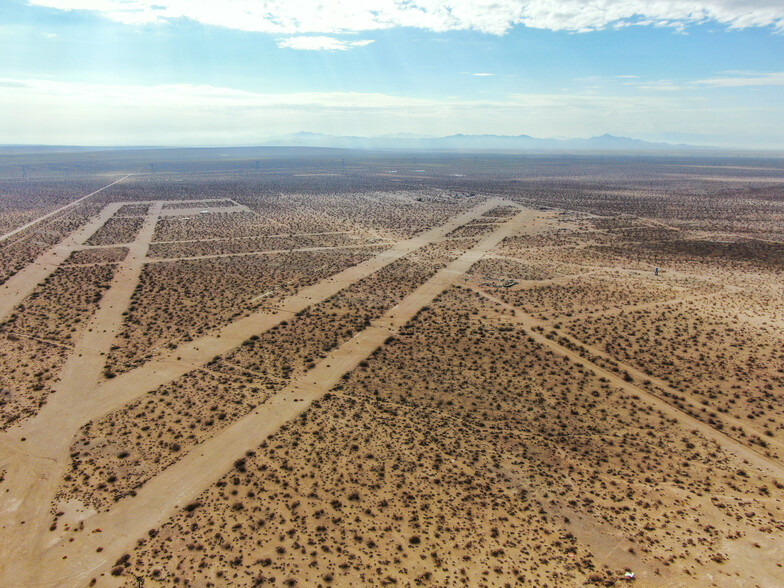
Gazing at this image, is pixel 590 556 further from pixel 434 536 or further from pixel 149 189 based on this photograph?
pixel 149 189

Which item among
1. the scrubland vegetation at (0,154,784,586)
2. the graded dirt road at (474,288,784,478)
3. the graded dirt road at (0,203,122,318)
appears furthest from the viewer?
the graded dirt road at (0,203,122,318)

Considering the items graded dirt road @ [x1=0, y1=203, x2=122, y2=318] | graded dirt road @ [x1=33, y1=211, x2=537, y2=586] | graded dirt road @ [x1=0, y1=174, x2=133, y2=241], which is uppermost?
graded dirt road @ [x1=0, y1=174, x2=133, y2=241]

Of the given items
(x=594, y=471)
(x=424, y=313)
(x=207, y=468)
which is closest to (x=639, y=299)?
(x=424, y=313)

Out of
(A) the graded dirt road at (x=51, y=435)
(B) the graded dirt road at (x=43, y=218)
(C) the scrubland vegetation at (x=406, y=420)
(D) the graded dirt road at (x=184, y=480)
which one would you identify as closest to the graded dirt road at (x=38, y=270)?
(C) the scrubland vegetation at (x=406, y=420)

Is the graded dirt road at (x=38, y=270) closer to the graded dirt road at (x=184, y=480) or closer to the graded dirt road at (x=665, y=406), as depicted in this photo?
the graded dirt road at (x=184, y=480)

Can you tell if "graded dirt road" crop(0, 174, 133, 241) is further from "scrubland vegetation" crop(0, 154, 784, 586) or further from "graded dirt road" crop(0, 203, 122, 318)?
"scrubland vegetation" crop(0, 154, 784, 586)

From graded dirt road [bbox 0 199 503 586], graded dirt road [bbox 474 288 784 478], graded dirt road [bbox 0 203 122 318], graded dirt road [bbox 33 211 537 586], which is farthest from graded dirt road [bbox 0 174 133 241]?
graded dirt road [bbox 474 288 784 478]

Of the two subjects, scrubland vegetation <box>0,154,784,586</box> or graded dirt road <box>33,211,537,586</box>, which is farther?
scrubland vegetation <box>0,154,784,586</box>

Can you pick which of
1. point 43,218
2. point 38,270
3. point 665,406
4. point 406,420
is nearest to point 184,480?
point 406,420

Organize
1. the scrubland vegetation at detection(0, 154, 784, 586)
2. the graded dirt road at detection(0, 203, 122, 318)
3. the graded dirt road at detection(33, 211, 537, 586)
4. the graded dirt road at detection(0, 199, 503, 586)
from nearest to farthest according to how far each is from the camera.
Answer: the graded dirt road at detection(33, 211, 537, 586) → the scrubland vegetation at detection(0, 154, 784, 586) → the graded dirt road at detection(0, 199, 503, 586) → the graded dirt road at detection(0, 203, 122, 318)

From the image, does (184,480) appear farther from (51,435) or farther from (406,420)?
(406,420)
